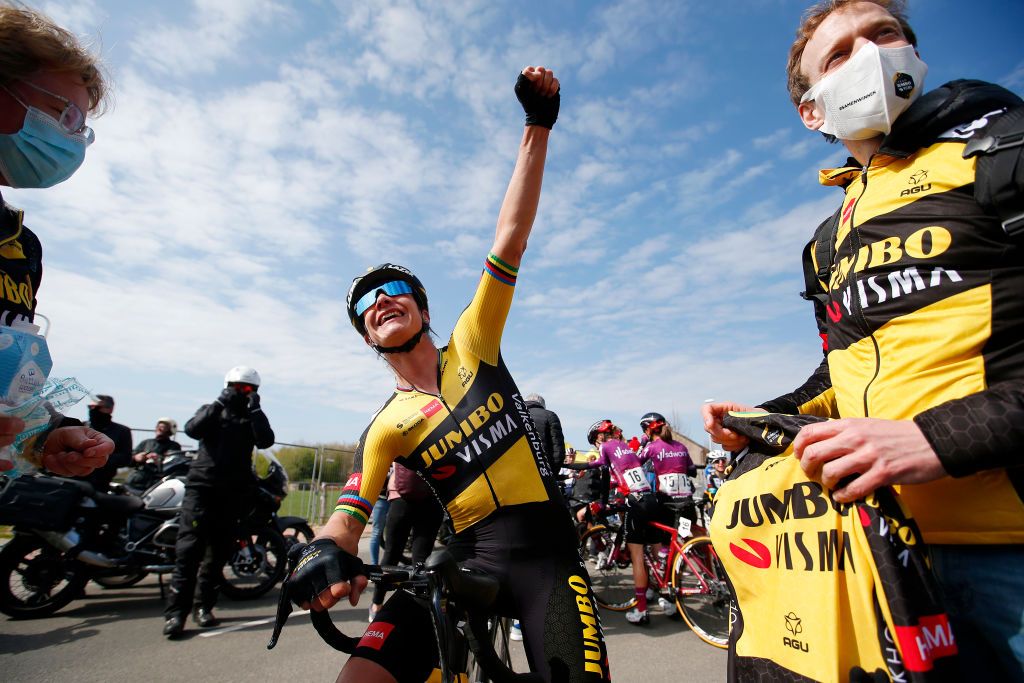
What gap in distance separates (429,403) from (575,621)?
1.00 m

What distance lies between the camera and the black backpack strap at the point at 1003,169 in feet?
3.38

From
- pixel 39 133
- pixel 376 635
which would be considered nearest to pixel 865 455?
pixel 376 635

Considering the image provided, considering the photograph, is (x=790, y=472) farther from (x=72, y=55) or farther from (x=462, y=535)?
(x=72, y=55)

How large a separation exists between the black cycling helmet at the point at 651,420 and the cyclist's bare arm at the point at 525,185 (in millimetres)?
6188

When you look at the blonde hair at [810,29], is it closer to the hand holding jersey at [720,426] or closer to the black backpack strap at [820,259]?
the black backpack strap at [820,259]

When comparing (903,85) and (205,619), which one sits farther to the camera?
(205,619)

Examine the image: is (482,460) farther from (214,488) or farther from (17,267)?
(214,488)

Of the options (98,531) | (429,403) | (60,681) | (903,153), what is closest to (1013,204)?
(903,153)

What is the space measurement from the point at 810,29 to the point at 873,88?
46 cm

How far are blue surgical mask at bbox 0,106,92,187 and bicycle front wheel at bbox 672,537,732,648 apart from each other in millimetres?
5827

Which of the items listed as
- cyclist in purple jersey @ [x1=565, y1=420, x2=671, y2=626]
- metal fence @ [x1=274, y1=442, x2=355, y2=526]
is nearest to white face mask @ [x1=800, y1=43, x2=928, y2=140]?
cyclist in purple jersey @ [x1=565, y1=420, x2=671, y2=626]

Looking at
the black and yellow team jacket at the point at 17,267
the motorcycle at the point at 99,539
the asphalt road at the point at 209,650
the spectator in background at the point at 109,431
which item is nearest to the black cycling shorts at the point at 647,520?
the asphalt road at the point at 209,650

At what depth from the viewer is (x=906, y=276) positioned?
1.20 metres

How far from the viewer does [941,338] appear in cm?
112
